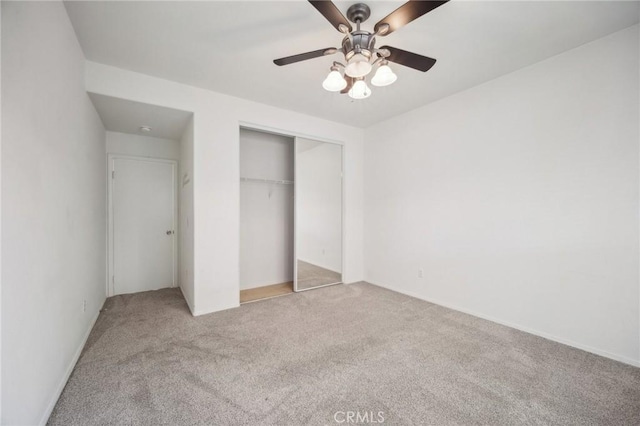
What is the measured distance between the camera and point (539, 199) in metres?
2.56

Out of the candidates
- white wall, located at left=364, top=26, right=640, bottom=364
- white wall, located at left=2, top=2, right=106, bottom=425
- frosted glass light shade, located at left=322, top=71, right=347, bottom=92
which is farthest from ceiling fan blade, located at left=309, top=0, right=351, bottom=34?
white wall, located at left=364, top=26, right=640, bottom=364

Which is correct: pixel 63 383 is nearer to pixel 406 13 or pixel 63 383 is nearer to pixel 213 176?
pixel 213 176

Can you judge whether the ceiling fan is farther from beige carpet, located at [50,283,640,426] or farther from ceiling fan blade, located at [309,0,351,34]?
beige carpet, located at [50,283,640,426]

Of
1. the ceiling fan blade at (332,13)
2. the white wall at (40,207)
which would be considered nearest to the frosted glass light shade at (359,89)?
the ceiling fan blade at (332,13)

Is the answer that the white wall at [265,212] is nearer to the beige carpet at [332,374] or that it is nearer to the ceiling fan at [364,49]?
the beige carpet at [332,374]

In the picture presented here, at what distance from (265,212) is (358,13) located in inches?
117

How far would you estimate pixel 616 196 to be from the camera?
2158 millimetres

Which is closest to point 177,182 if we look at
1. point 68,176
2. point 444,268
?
point 68,176

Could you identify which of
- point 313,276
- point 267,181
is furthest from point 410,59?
point 313,276

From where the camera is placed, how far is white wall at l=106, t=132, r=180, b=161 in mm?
3756

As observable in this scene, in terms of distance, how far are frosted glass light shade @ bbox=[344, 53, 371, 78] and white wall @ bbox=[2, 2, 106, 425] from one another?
5.76ft

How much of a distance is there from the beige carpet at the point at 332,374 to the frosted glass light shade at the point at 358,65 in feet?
7.29

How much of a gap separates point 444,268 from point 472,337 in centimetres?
98

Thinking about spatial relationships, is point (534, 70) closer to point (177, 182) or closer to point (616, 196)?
point (616, 196)
